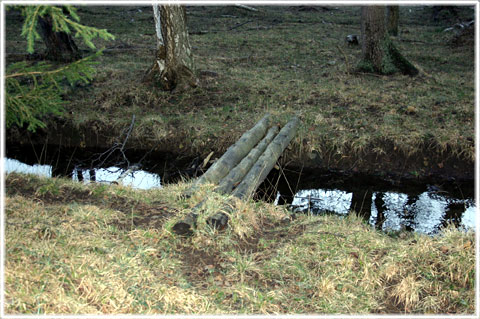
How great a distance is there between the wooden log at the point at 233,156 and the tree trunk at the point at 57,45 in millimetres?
6672

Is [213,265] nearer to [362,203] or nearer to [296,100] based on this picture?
[362,203]

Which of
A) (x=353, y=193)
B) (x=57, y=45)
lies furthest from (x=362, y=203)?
(x=57, y=45)

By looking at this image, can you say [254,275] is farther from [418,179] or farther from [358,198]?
[418,179]

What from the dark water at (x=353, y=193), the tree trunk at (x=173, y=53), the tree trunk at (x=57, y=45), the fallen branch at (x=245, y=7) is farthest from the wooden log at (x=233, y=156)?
the fallen branch at (x=245, y=7)

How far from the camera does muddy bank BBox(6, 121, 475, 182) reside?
7.59 m

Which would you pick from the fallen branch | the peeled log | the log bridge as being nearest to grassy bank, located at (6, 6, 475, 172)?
the peeled log

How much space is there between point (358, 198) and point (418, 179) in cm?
123

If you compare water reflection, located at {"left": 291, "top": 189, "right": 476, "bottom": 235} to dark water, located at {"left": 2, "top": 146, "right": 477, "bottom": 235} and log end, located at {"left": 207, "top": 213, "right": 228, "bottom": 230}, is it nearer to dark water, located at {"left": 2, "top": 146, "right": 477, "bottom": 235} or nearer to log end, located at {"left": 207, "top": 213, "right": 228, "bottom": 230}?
dark water, located at {"left": 2, "top": 146, "right": 477, "bottom": 235}

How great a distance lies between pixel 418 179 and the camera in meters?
7.48

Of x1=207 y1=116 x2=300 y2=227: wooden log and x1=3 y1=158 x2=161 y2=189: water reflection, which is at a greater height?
x1=207 y1=116 x2=300 y2=227: wooden log

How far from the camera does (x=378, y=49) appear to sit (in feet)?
36.6

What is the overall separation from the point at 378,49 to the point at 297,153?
15.6 feet

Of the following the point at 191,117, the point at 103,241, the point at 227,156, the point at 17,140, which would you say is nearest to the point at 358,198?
the point at 227,156

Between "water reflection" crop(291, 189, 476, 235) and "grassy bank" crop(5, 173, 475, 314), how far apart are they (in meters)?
1.32
